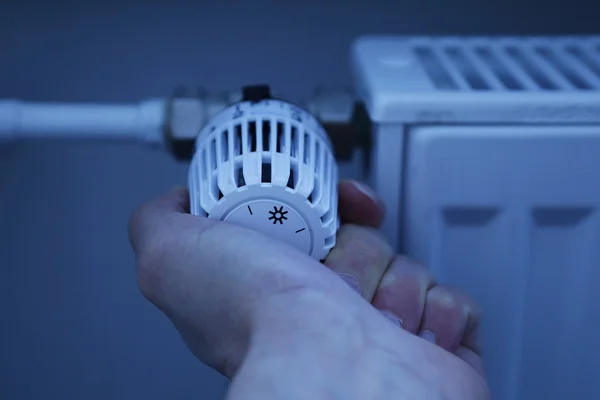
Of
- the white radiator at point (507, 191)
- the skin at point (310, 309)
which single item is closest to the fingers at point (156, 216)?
the skin at point (310, 309)

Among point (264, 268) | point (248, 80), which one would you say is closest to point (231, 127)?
point (264, 268)

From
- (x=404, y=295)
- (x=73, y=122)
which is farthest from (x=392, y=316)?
(x=73, y=122)

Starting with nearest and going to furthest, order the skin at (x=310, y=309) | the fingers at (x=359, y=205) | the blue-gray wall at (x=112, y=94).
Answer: the skin at (x=310, y=309), the fingers at (x=359, y=205), the blue-gray wall at (x=112, y=94)

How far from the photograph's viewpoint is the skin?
21 centimetres

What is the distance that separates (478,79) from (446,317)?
0.49 feet

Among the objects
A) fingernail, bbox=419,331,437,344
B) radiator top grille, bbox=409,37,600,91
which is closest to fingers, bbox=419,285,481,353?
fingernail, bbox=419,331,437,344

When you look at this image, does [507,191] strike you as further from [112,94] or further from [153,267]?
[112,94]

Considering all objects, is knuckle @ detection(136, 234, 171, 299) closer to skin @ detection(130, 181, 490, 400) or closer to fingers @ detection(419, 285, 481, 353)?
skin @ detection(130, 181, 490, 400)

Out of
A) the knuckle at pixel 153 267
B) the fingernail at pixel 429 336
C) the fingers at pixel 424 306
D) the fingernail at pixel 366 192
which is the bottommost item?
the fingernail at pixel 429 336

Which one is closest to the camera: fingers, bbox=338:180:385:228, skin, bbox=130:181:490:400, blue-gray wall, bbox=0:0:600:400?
skin, bbox=130:181:490:400

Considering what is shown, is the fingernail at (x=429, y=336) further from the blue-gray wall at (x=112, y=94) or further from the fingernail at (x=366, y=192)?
the blue-gray wall at (x=112, y=94)

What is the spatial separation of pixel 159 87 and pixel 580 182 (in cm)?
30

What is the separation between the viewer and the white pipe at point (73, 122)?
399 millimetres

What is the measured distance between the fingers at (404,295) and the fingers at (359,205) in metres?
0.03
